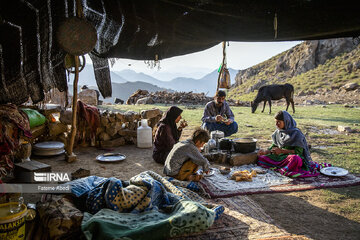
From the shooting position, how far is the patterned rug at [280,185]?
3.41m

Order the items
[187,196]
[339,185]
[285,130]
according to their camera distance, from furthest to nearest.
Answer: [285,130] → [339,185] → [187,196]

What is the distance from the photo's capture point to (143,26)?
8.86ft

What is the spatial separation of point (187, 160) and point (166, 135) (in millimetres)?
1150

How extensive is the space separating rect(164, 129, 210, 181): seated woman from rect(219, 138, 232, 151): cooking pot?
118 centimetres

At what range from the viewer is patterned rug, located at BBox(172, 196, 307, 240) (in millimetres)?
2354

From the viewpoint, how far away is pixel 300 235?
2418 mm

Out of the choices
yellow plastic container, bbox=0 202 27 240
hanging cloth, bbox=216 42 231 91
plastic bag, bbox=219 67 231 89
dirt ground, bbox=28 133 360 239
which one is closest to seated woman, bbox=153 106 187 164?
dirt ground, bbox=28 133 360 239

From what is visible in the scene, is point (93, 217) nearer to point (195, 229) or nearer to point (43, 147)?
point (195, 229)

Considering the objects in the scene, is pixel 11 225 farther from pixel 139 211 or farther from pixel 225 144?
pixel 225 144

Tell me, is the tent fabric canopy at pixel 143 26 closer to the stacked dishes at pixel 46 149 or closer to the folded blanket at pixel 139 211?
the folded blanket at pixel 139 211

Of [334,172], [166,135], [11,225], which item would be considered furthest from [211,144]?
[11,225]

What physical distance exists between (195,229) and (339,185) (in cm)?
258

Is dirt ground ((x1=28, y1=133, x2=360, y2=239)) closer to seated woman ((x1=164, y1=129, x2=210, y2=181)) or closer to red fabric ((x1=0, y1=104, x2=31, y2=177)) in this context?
seated woman ((x1=164, y1=129, x2=210, y2=181))

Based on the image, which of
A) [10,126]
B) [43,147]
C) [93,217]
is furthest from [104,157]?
[93,217]
